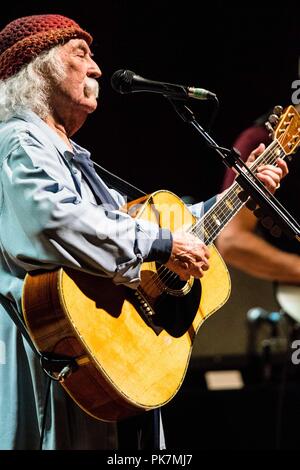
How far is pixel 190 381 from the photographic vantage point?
4.44 meters

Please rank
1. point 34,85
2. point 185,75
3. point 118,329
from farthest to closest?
1. point 185,75
2. point 34,85
3. point 118,329

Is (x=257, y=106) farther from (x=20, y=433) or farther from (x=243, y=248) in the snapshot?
(x=20, y=433)

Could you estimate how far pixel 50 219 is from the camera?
1.97m

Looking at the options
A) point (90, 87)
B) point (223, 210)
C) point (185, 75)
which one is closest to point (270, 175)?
point (223, 210)

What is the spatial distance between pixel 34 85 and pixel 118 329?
0.79 metres

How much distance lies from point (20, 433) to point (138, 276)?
1.80ft

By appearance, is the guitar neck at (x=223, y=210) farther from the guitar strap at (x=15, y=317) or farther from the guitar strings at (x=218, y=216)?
the guitar strap at (x=15, y=317)

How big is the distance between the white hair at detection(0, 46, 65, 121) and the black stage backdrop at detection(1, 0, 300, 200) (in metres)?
1.57

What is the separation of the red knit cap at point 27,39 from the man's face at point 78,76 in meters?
0.04

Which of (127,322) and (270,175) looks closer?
(127,322)

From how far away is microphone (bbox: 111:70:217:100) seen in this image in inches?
90.4

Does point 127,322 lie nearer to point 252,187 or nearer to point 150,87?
point 252,187

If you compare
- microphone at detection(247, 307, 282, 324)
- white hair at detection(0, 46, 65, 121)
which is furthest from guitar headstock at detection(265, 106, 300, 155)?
microphone at detection(247, 307, 282, 324)
